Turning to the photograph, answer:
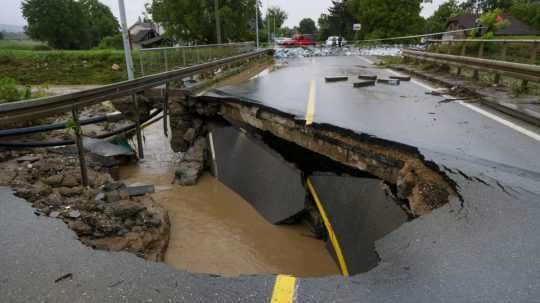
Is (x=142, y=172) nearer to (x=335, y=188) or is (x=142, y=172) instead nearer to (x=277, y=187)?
(x=277, y=187)

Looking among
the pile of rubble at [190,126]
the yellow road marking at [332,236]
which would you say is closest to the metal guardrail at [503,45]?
the yellow road marking at [332,236]

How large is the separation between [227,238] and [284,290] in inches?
133

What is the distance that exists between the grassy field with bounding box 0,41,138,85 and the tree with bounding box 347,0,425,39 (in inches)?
1622

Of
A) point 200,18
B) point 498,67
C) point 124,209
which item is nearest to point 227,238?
point 124,209

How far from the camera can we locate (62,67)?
112 feet

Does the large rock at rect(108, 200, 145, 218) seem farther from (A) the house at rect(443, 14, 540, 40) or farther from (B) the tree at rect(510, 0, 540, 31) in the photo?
(B) the tree at rect(510, 0, 540, 31)

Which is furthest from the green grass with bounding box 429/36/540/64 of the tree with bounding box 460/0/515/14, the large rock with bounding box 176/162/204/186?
the tree with bounding box 460/0/515/14

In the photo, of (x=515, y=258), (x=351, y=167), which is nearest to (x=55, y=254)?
(x=515, y=258)

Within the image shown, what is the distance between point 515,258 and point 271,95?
6.59 metres

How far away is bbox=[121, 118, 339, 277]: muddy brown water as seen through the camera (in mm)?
4836

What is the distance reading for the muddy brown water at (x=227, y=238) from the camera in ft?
15.9

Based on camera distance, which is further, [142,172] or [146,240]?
[142,172]

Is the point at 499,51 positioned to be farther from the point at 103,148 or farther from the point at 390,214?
the point at 103,148

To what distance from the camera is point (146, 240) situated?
449 centimetres
